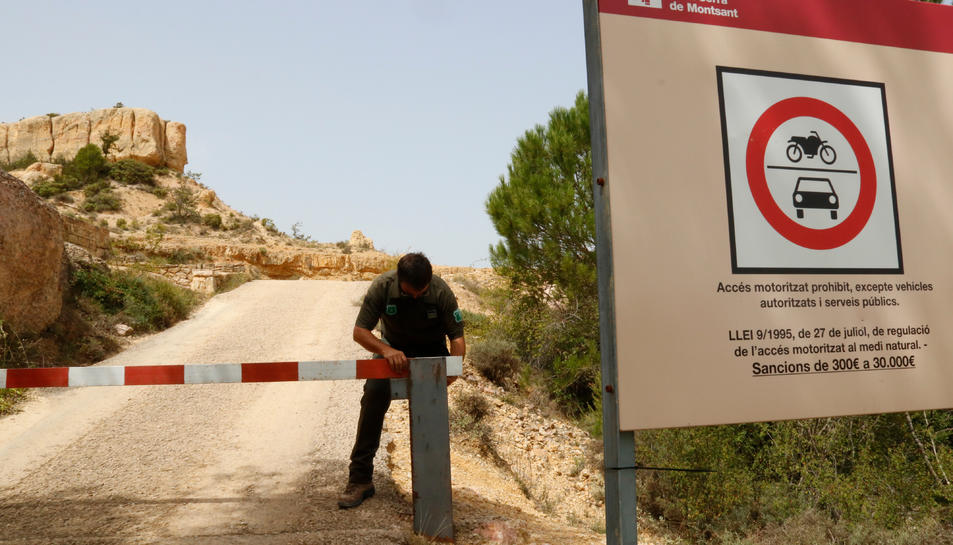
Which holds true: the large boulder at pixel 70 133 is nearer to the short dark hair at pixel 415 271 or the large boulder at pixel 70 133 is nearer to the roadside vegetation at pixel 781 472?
the roadside vegetation at pixel 781 472

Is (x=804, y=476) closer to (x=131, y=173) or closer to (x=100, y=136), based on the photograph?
(x=131, y=173)

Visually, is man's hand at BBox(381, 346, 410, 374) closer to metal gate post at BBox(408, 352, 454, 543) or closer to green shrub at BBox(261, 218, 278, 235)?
metal gate post at BBox(408, 352, 454, 543)

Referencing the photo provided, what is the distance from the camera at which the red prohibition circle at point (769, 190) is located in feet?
8.09

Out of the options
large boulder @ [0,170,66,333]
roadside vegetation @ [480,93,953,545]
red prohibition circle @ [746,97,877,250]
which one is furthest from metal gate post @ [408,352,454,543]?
large boulder @ [0,170,66,333]

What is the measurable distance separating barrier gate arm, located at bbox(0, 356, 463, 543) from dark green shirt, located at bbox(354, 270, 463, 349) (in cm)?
45

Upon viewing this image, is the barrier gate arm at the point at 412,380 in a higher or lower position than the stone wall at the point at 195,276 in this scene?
lower

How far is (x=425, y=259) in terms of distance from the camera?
3.42 m

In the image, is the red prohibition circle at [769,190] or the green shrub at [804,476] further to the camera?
the green shrub at [804,476]

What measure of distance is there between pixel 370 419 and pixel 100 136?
54653mm

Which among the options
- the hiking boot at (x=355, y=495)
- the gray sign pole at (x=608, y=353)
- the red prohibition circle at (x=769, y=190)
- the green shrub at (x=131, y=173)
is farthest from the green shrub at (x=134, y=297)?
the green shrub at (x=131, y=173)

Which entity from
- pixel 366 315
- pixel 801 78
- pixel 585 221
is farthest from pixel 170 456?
pixel 585 221

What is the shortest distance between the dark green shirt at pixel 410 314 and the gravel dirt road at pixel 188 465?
1.04 m

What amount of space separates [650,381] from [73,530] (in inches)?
126

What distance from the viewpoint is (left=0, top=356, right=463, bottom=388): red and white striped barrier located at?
300 cm
